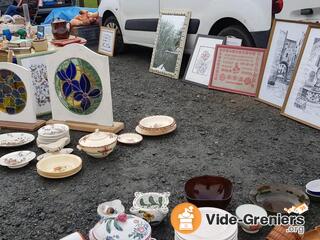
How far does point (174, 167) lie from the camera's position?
308 centimetres

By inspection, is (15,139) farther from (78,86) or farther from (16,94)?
(78,86)

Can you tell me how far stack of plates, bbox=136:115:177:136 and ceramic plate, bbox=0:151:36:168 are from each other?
38.9 inches

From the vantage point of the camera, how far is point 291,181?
9.18 ft

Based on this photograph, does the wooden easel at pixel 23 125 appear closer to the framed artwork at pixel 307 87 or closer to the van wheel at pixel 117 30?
the framed artwork at pixel 307 87

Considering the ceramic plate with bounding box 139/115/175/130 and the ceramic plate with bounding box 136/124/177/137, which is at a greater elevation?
the ceramic plate with bounding box 139/115/175/130

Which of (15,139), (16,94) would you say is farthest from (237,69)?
(15,139)

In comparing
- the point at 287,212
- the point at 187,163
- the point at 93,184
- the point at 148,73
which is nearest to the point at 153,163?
the point at 187,163

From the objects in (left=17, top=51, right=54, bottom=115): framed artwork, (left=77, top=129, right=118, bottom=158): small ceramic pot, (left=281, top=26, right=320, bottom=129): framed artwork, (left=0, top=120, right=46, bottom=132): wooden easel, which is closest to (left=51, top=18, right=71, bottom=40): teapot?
(left=17, top=51, right=54, bottom=115): framed artwork

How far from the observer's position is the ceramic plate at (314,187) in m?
2.52

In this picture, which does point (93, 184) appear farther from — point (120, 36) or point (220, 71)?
point (120, 36)

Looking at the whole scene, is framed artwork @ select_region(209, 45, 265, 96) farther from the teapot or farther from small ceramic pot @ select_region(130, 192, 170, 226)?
small ceramic pot @ select_region(130, 192, 170, 226)

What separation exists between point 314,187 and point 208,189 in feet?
2.30

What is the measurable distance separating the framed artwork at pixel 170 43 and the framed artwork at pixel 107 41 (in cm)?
137

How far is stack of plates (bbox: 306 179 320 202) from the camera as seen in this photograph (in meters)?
2.51
